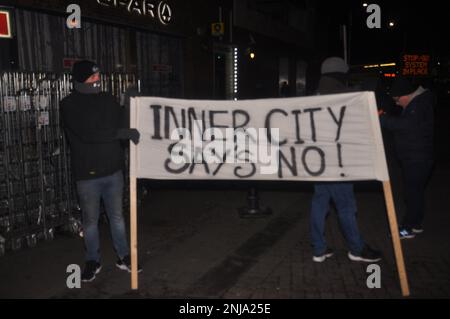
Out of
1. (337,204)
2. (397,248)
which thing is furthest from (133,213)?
(397,248)

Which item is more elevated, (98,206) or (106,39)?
(106,39)

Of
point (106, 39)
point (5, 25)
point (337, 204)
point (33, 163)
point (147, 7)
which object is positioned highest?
point (147, 7)

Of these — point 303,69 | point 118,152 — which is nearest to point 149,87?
point 118,152

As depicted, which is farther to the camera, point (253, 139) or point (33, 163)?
point (33, 163)

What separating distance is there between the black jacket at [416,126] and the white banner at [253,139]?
Result: 1.26 meters

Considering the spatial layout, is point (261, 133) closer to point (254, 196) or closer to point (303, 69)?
point (254, 196)

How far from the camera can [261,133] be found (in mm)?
4762

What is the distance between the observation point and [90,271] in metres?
4.92

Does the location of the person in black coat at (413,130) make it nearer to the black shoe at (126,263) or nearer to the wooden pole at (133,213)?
the wooden pole at (133,213)

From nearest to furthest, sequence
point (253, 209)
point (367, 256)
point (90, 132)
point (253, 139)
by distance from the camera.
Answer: point (90, 132) → point (253, 139) → point (367, 256) → point (253, 209)

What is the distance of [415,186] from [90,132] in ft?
12.0

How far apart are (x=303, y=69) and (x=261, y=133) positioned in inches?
879

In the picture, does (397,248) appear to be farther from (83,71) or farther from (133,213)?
(83,71)

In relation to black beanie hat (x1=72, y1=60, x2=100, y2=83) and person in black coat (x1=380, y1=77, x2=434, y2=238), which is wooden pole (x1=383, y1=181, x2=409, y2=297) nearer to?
person in black coat (x1=380, y1=77, x2=434, y2=238)
